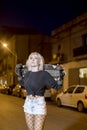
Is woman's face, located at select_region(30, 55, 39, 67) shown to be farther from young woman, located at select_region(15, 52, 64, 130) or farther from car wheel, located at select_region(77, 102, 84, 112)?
car wheel, located at select_region(77, 102, 84, 112)

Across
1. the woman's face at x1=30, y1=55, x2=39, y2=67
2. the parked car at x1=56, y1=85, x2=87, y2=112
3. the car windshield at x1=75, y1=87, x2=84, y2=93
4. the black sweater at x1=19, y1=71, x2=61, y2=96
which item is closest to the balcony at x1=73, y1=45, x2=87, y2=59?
the parked car at x1=56, y1=85, x2=87, y2=112

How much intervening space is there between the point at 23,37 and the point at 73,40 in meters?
26.6

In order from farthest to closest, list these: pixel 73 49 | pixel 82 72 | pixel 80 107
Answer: pixel 73 49 < pixel 82 72 < pixel 80 107

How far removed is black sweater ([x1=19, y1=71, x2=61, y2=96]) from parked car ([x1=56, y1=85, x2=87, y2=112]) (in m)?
14.7

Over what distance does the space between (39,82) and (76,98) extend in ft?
52.6

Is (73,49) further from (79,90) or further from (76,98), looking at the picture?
(76,98)

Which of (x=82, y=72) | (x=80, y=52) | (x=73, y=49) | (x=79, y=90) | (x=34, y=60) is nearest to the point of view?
(x=34, y=60)

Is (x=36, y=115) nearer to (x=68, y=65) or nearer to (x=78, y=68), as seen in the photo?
(x=78, y=68)

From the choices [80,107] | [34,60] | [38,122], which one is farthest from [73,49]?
[38,122]

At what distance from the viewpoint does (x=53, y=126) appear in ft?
42.1

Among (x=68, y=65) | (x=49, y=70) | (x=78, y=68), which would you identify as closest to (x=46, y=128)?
(x=49, y=70)

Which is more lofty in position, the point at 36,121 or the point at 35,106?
the point at 35,106

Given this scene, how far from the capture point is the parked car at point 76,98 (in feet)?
66.8

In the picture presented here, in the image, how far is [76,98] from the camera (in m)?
21.3
